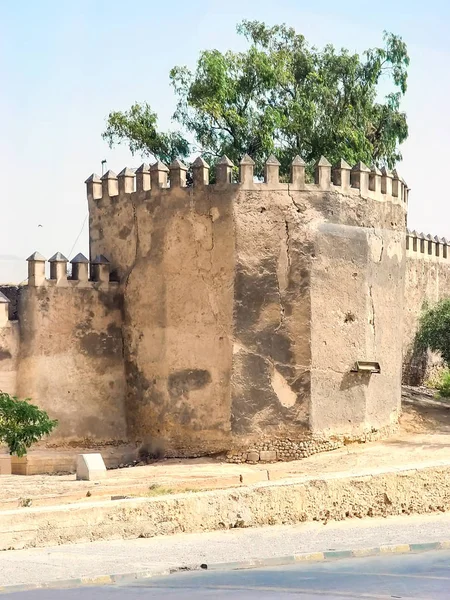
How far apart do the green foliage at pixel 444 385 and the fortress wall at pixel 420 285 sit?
537mm

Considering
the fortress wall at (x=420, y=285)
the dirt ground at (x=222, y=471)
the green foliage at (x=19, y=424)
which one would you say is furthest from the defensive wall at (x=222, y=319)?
the fortress wall at (x=420, y=285)

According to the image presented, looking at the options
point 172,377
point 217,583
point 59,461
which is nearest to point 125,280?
point 172,377

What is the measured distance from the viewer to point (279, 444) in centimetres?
1977

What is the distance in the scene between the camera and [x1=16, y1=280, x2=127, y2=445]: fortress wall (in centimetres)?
2036

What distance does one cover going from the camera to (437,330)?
85.9ft

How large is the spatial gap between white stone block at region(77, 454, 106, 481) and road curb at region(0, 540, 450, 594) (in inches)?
334

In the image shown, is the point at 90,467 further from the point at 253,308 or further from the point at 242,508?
the point at 242,508

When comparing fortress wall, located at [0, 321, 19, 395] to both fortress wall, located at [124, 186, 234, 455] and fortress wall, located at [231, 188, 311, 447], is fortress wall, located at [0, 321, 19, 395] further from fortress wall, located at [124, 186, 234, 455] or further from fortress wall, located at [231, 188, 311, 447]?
fortress wall, located at [231, 188, 311, 447]

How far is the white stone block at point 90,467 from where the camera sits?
18406 mm

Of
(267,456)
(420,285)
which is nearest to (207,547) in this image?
(267,456)

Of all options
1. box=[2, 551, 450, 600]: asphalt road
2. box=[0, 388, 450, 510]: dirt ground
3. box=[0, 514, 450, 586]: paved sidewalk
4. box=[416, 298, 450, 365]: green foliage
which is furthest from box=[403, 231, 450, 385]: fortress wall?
box=[2, 551, 450, 600]: asphalt road

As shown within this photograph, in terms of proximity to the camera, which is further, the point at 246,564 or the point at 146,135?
the point at 146,135

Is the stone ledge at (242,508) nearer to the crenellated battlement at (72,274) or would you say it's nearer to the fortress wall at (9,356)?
the fortress wall at (9,356)

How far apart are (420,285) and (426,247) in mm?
1166
